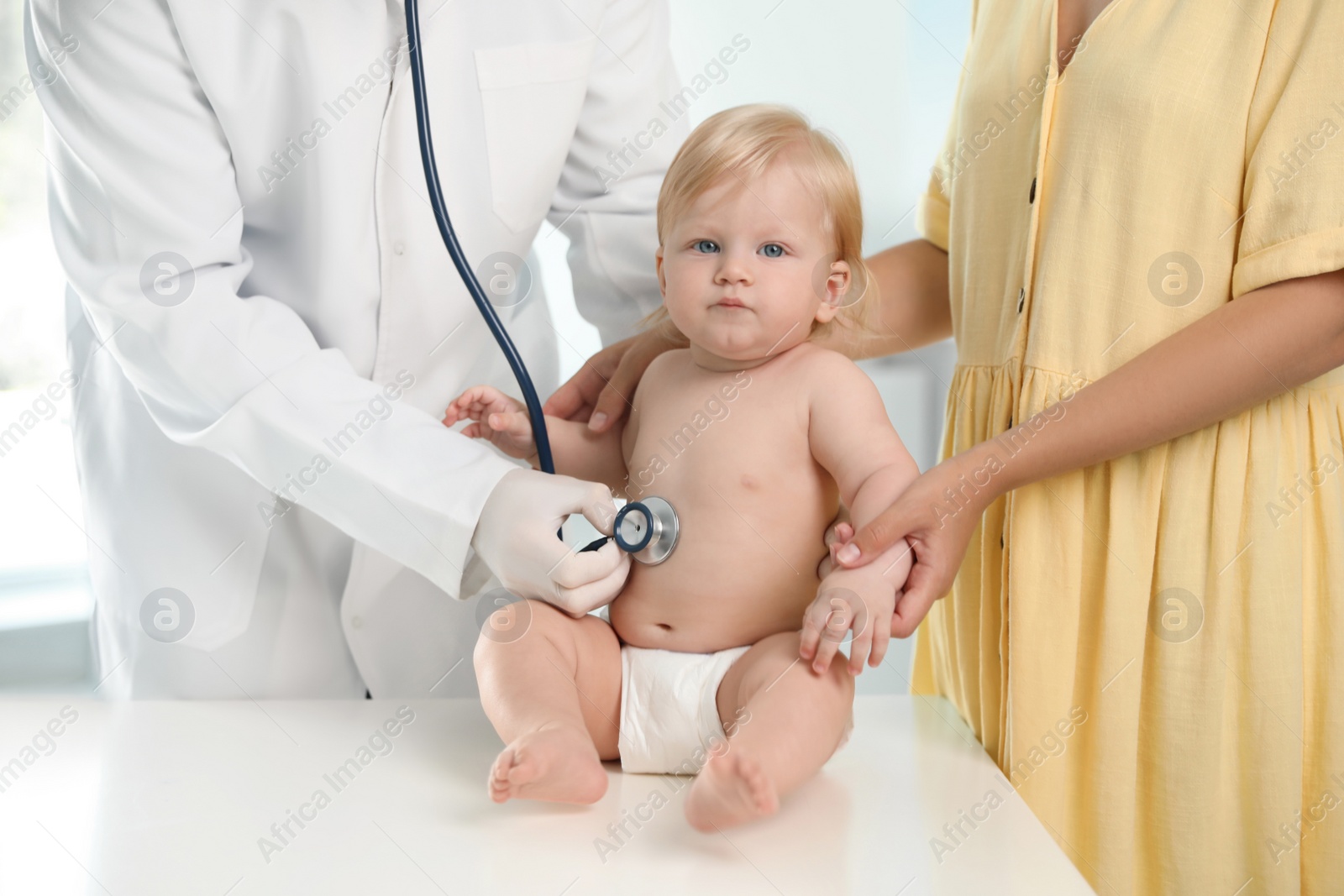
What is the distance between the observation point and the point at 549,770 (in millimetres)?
700

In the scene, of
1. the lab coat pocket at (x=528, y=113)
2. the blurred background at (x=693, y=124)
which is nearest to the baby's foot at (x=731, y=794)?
the lab coat pocket at (x=528, y=113)

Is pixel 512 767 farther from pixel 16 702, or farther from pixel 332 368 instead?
pixel 16 702

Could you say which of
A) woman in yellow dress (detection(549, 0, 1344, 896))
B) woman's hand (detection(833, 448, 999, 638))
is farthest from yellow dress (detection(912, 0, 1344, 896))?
woman's hand (detection(833, 448, 999, 638))

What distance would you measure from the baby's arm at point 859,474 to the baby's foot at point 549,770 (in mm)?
182

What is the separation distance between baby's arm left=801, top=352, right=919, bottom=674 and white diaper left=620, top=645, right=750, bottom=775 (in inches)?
4.0

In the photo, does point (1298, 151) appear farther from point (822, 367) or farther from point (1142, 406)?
point (822, 367)

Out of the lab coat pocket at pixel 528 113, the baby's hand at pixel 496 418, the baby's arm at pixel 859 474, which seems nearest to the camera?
the baby's arm at pixel 859 474

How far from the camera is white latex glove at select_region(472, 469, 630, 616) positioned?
2.72 feet

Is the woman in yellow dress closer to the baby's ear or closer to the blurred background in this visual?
the baby's ear

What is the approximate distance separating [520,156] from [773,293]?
16.4 inches

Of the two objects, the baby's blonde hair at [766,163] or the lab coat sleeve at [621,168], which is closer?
the baby's blonde hair at [766,163]

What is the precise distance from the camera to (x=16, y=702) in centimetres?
98

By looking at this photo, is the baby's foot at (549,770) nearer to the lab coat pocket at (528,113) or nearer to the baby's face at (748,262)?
the baby's face at (748,262)

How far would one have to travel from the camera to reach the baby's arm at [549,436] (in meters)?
1.00
